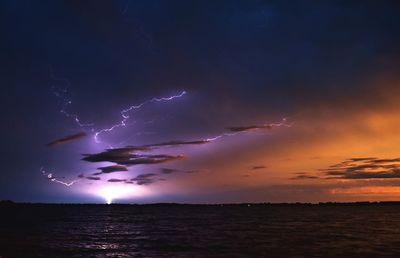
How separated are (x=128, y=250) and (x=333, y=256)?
623 inches

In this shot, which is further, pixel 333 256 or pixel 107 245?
pixel 107 245

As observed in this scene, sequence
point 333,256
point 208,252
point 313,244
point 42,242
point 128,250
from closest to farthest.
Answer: point 333,256 < point 208,252 < point 128,250 < point 313,244 < point 42,242

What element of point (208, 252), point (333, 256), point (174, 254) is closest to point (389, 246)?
point (333, 256)

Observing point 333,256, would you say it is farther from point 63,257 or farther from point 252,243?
point 63,257

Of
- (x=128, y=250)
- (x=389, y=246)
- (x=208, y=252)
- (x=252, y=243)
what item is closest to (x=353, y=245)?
(x=389, y=246)

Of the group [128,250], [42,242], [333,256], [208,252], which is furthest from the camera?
[42,242]

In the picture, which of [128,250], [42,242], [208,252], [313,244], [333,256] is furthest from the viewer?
[42,242]

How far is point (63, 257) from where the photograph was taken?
29.5 meters

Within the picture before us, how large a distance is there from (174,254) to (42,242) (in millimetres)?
15098

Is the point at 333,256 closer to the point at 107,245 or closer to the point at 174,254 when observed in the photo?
the point at 174,254

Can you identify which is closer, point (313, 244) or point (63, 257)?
point (63, 257)

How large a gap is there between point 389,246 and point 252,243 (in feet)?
37.5

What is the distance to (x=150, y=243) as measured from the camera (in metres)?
38.8

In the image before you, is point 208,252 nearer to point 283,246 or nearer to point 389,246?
point 283,246
